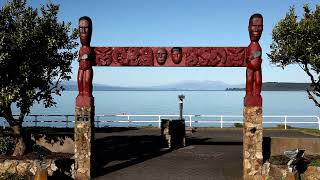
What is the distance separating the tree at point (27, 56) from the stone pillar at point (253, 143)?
7.52 meters

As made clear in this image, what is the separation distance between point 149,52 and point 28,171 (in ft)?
20.1

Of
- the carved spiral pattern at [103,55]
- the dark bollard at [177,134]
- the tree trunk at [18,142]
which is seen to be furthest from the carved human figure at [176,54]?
the dark bollard at [177,134]

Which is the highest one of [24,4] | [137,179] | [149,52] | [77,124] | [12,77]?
[24,4]

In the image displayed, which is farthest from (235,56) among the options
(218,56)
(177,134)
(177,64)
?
(177,134)

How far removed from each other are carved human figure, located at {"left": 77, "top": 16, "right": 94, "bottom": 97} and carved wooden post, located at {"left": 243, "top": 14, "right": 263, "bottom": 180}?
5733mm

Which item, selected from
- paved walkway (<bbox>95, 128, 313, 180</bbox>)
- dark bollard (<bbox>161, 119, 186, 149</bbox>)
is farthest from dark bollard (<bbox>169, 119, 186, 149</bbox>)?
paved walkway (<bbox>95, 128, 313, 180</bbox>)

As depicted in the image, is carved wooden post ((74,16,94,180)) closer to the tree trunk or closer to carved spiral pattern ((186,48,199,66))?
the tree trunk

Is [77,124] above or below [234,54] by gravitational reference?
below

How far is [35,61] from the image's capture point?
1625cm

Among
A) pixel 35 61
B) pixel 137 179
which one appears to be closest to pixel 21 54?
pixel 35 61

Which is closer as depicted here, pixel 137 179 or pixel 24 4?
pixel 137 179

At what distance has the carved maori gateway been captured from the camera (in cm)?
1496

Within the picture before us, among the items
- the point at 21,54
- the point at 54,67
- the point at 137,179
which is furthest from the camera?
the point at 54,67

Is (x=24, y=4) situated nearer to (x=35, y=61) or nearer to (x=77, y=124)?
(x=35, y=61)
